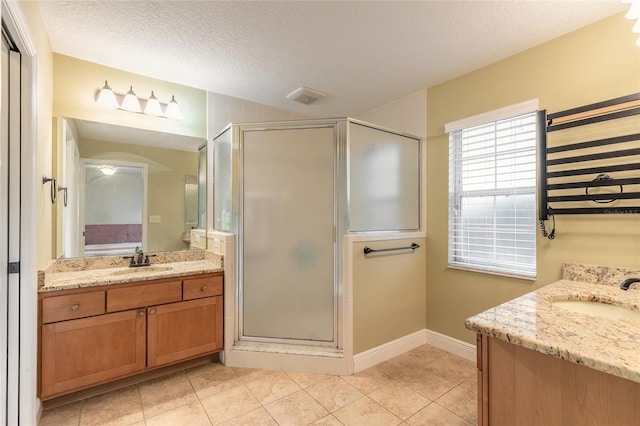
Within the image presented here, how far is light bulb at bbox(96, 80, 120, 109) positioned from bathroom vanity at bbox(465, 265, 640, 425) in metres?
2.83

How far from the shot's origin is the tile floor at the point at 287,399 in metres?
1.73

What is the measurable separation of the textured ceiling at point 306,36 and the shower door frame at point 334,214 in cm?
49

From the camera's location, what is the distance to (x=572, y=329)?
3.18ft

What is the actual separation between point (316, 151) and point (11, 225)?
1855 millimetres

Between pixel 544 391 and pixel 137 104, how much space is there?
303 centimetres

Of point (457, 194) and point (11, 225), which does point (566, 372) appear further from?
point (11, 225)

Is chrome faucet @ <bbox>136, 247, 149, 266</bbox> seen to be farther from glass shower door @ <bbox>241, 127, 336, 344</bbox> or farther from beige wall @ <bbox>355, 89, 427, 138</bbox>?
beige wall @ <bbox>355, 89, 427, 138</bbox>

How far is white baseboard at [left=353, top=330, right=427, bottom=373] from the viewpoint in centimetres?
226

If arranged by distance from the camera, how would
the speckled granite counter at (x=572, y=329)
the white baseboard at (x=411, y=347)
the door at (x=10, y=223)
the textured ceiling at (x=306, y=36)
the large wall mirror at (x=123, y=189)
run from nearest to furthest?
the speckled granite counter at (x=572, y=329) < the door at (x=10, y=223) < the textured ceiling at (x=306, y=36) < the large wall mirror at (x=123, y=189) < the white baseboard at (x=411, y=347)

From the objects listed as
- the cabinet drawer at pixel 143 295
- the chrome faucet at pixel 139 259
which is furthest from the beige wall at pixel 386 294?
the chrome faucet at pixel 139 259

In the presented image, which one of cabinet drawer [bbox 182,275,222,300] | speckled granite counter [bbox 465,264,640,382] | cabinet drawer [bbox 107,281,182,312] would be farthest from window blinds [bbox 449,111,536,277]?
cabinet drawer [bbox 107,281,182,312]

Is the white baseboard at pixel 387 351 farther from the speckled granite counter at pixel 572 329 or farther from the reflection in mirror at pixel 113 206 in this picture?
the reflection in mirror at pixel 113 206

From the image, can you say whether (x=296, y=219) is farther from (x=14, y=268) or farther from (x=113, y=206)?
(x=14, y=268)

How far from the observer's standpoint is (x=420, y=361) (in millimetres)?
2412
